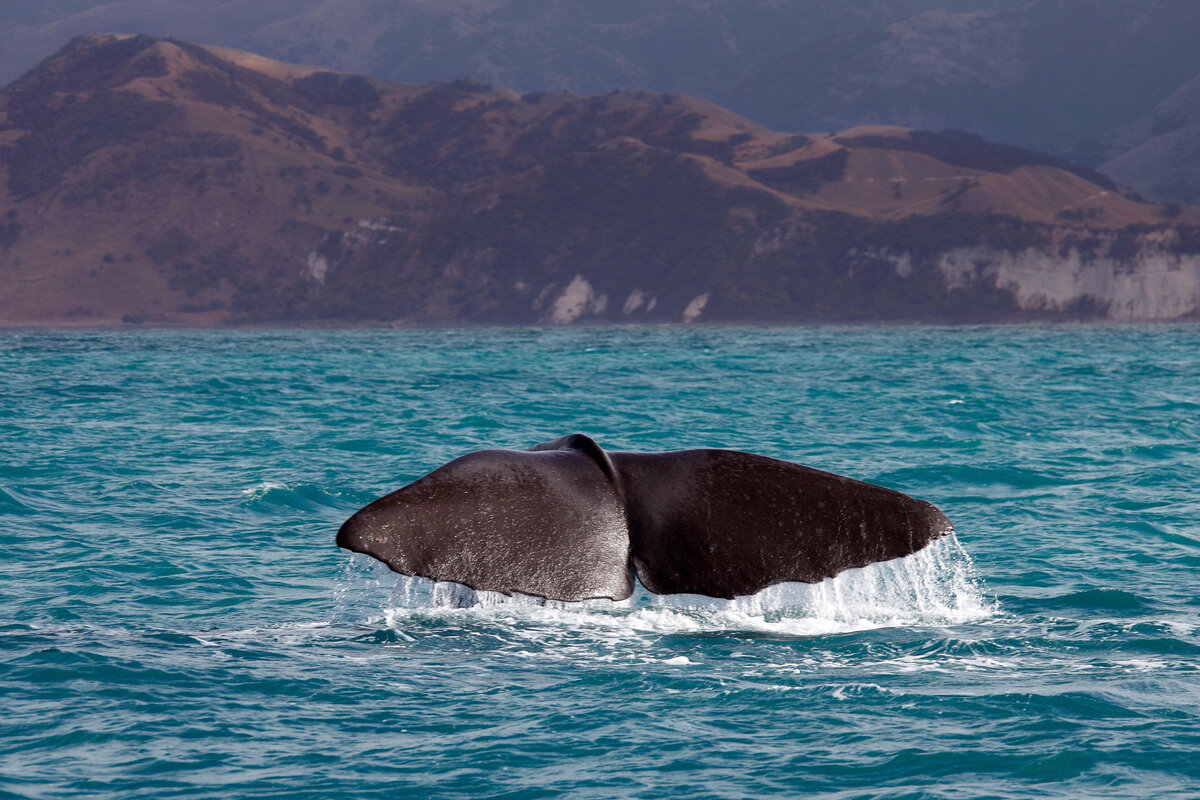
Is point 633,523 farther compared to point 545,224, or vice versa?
point 545,224

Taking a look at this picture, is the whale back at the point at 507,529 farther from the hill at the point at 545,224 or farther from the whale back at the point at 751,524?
the hill at the point at 545,224

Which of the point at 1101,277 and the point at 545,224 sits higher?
the point at 545,224

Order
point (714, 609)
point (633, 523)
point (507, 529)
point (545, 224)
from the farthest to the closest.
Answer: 1. point (545, 224)
2. point (714, 609)
3. point (633, 523)
4. point (507, 529)

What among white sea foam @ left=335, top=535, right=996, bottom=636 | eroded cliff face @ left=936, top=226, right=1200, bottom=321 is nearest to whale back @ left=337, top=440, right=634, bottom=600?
white sea foam @ left=335, top=535, right=996, bottom=636

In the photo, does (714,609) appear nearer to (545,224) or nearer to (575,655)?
(575,655)

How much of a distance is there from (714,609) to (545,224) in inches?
5884

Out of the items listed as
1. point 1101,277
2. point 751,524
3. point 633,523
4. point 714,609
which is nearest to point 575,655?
point 714,609

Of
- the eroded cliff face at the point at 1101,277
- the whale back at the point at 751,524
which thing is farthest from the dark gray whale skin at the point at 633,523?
the eroded cliff face at the point at 1101,277

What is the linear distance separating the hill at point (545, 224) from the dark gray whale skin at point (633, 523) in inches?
5174

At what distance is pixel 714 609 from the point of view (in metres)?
9.72

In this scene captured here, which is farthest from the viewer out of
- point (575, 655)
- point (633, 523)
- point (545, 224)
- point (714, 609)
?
point (545, 224)

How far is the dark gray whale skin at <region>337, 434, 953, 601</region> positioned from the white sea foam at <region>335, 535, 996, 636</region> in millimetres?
1707

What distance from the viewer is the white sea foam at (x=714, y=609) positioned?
923 centimetres

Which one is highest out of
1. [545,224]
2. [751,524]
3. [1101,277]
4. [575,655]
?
[545,224]
